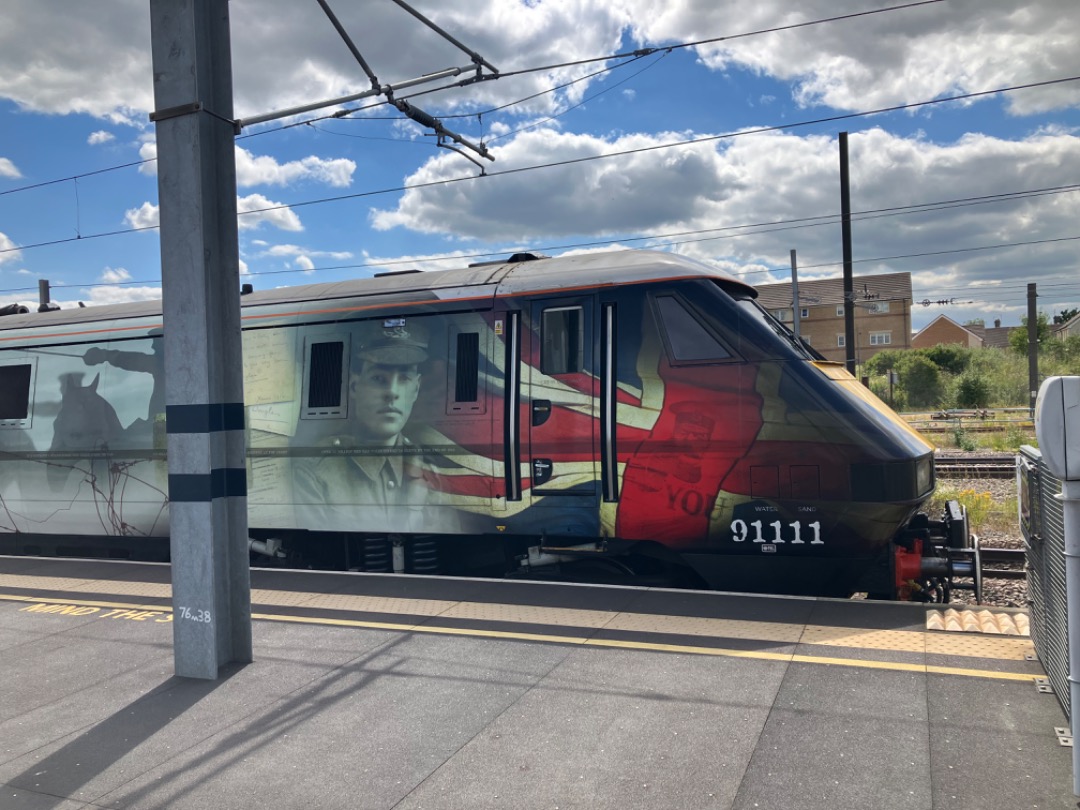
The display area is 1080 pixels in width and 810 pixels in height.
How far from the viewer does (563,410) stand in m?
7.58

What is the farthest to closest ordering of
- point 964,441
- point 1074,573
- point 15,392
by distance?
point 964,441, point 15,392, point 1074,573

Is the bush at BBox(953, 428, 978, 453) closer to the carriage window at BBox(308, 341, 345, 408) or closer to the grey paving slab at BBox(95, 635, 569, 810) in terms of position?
the carriage window at BBox(308, 341, 345, 408)

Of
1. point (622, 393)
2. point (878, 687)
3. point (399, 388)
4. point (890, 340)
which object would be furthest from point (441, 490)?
point (890, 340)

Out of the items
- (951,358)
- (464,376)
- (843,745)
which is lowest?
(843,745)

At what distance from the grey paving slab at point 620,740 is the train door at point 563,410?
86.1 inches

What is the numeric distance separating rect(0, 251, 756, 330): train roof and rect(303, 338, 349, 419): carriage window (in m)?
0.53

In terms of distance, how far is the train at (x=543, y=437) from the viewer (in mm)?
6832

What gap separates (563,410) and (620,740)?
3.61m

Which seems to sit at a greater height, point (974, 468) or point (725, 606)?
point (974, 468)

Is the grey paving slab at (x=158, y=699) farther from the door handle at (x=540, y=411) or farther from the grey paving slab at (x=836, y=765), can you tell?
the grey paving slab at (x=836, y=765)

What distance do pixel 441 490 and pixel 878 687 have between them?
438 centimetres

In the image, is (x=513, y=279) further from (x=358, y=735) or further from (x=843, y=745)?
(x=843, y=745)

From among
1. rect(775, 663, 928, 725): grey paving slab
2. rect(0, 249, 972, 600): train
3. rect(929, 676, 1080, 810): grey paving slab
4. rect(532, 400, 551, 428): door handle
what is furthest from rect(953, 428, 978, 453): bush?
rect(929, 676, 1080, 810): grey paving slab

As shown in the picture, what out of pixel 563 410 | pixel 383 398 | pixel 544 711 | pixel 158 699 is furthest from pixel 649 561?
pixel 158 699
